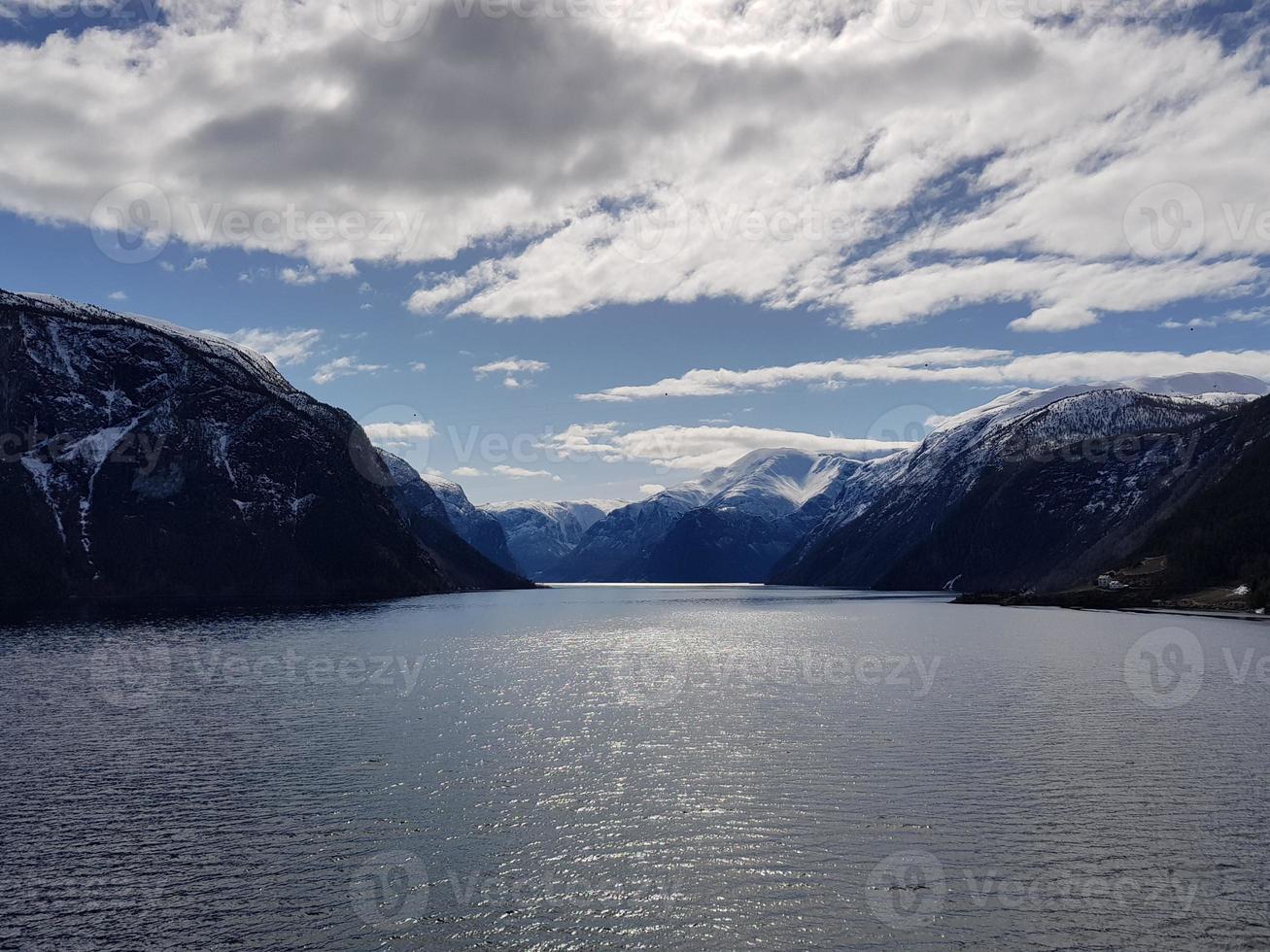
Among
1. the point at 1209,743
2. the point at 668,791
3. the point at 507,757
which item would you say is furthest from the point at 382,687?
the point at 1209,743

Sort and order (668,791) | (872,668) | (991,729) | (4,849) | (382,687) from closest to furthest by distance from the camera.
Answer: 1. (4,849)
2. (668,791)
3. (991,729)
4. (382,687)
5. (872,668)

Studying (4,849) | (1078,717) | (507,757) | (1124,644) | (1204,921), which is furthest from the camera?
(1124,644)

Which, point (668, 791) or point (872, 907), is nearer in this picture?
point (872, 907)

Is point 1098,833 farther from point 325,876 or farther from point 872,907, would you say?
point 325,876

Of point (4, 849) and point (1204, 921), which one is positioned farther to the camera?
point (4, 849)

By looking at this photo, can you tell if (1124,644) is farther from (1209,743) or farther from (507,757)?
(507,757)

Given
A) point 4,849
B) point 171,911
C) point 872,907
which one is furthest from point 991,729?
point 4,849
